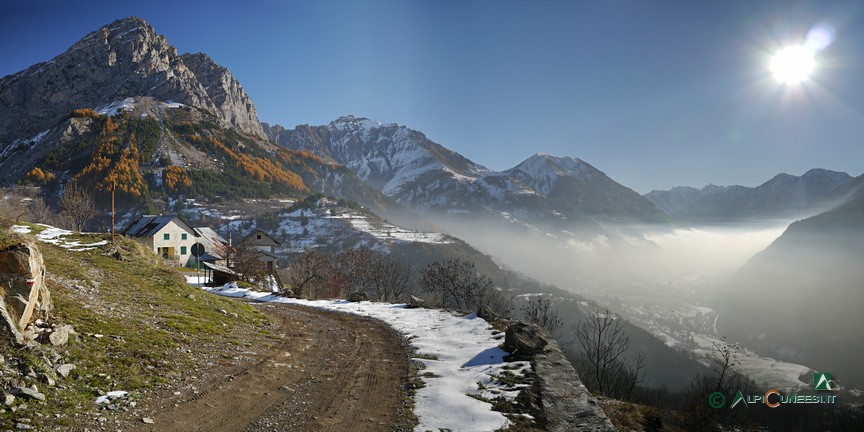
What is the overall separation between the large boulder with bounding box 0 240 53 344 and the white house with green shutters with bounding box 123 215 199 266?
83.0m

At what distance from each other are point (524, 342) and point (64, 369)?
48.6 feet

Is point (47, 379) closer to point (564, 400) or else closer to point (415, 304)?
point (564, 400)

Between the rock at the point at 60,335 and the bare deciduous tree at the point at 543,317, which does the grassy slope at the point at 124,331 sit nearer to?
the rock at the point at 60,335

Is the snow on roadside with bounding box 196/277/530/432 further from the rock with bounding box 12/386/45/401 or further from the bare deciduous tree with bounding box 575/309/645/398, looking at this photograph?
the rock with bounding box 12/386/45/401

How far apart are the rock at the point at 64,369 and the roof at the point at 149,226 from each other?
90.3m

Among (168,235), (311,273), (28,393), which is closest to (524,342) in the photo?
(28,393)

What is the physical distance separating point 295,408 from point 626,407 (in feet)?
39.1

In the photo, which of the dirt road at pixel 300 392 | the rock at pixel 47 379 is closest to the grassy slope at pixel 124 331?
the rock at pixel 47 379

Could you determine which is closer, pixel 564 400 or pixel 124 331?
pixel 564 400

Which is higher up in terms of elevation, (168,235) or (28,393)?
(168,235)

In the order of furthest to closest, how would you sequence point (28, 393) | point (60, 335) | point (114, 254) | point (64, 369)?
point (114, 254) → point (60, 335) → point (64, 369) → point (28, 393)

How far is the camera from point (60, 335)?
35.4 feet

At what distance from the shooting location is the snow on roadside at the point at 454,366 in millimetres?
10945

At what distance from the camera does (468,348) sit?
18.1 m
